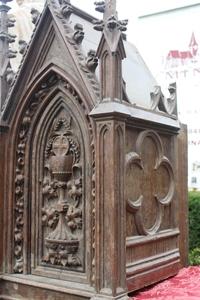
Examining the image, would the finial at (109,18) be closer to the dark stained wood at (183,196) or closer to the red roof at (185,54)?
the dark stained wood at (183,196)

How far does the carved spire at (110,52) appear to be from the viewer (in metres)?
2.30

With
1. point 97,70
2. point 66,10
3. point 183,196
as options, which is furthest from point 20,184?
point 183,196

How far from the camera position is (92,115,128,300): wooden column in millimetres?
2213

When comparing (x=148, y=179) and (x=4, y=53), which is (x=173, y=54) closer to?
(x=4, y=53)

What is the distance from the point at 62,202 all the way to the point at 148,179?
0.58 metres

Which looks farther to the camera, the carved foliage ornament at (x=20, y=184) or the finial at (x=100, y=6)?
the carved foliage ornament at (x=20, y=184)

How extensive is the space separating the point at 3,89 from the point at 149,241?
53.3 inches

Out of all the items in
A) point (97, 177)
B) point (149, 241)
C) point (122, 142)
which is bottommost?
point (149, 241)

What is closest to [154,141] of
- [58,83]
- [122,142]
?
[122,142]

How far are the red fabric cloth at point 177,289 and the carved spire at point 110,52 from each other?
44.7 inches

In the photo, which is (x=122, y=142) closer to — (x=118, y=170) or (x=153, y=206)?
(x=118, y=170)

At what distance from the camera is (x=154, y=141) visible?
281cm

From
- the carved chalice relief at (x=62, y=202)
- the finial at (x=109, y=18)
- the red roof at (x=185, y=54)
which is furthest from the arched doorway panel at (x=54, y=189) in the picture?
the red roof at (x=185, y=54)

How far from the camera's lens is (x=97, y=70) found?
102 inches
